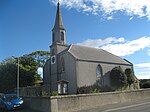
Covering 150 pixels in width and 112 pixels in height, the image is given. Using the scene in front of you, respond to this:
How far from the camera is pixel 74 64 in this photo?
36.5m

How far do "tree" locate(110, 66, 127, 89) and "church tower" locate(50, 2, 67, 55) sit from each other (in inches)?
462

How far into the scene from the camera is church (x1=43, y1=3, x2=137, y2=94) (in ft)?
120

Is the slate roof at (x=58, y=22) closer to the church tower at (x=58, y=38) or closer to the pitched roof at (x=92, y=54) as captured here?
the church tower at (x=58, y=38)

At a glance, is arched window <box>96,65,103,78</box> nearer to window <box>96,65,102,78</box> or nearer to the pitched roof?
window <box>96,65,102,78</box>

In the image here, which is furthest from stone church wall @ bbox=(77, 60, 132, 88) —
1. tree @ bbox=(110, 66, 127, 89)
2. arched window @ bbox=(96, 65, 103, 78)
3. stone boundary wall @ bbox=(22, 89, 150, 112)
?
stone boundary wall @ bbox=(22, 89, 150, 112)

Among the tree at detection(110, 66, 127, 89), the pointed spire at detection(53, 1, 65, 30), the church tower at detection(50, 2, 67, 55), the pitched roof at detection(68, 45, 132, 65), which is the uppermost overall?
the pointed spire at detection(53, 1, 65, 30)

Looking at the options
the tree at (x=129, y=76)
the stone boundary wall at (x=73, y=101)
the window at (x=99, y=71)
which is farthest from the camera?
the tree at (x=129, y=76)

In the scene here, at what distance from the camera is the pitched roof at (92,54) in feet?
128

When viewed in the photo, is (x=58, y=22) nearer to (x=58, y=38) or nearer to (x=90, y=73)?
(x=58, y=38)

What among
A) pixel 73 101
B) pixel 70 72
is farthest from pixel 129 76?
pixel 73 101

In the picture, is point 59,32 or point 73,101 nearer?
point 73,101

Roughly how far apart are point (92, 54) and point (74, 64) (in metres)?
7.24

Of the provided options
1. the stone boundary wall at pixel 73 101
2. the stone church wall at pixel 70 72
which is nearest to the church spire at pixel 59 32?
the stone church wall at pixel 70 72

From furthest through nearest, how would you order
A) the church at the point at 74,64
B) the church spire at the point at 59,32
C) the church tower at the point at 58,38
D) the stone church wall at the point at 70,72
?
the church spire at the point at 59,32, the church tower at the point at 58,38, the church at the point at 74,64, the stone church wall at the point at 70,72
